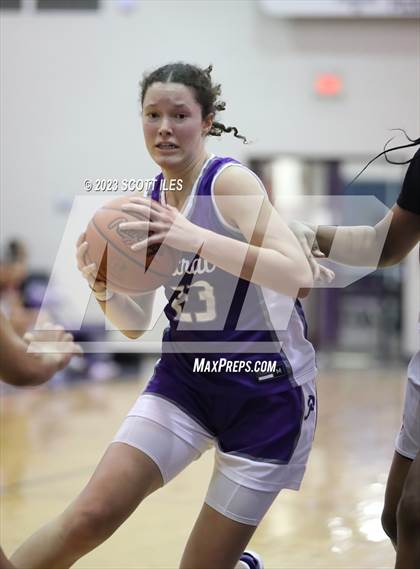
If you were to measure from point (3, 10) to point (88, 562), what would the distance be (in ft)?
18.3

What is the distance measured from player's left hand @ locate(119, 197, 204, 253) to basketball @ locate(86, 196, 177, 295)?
13cm

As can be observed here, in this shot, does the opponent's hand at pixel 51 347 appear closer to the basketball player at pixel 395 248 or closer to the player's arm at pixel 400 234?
the basketball player at pixel 395 248

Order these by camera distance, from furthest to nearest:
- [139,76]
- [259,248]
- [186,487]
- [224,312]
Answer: [186,487], [139,76], [224,312], [259,248]

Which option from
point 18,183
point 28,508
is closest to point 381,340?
point 18,183

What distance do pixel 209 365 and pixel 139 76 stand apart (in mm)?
2179

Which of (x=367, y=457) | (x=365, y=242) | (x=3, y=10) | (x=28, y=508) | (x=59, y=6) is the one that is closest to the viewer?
(x=365, y=242)

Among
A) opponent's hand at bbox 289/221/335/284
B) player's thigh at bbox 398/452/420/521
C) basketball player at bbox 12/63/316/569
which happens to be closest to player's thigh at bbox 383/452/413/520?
basketball player at bbox 12/63/316/569

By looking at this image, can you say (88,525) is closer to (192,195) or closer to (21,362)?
(21,362)

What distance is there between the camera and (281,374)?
242 cm

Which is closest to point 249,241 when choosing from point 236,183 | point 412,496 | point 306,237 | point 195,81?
point 236,183

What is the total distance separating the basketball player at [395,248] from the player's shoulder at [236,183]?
24 cm

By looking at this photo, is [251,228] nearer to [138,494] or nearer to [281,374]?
[281,374]

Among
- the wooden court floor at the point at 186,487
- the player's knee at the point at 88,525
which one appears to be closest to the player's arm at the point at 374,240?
the player's knee at the point at 88,525

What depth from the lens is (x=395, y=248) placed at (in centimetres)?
259
